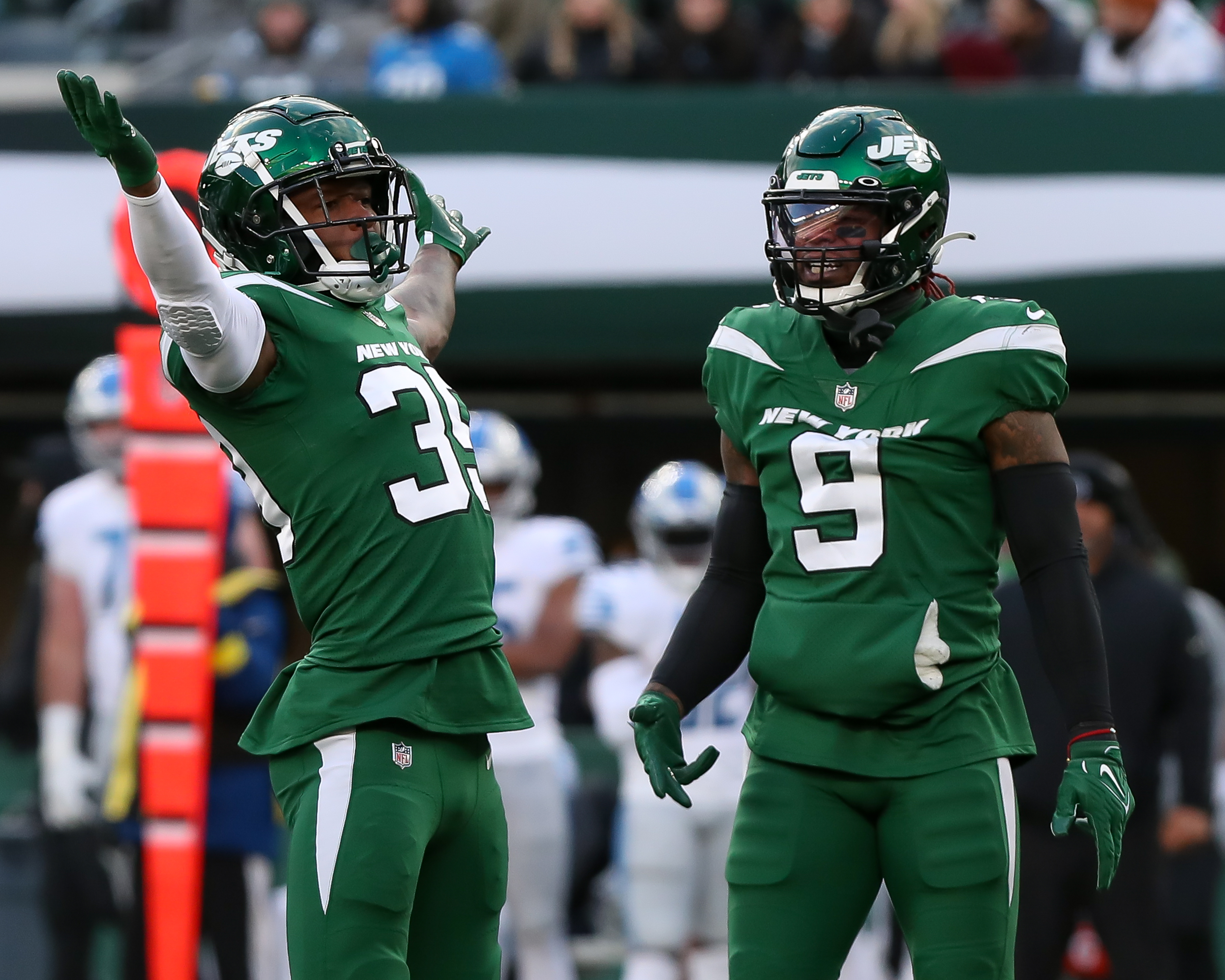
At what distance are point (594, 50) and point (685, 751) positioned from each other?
338 cm

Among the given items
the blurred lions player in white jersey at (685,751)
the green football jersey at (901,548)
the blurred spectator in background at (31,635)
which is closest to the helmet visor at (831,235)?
the green football jersey at (901,548)

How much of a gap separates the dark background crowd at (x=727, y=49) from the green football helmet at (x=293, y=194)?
3.88m

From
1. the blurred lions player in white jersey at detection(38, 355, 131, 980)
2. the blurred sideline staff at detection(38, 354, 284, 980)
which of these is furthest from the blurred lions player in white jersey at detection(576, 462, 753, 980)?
the blurred lions player in white jersey at detection(38, 355, 131, 980)

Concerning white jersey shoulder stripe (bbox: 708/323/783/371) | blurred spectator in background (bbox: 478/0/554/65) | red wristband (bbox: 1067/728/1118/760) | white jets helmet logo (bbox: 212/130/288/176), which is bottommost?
red wristband (bbox: 1067/728/1118/760)

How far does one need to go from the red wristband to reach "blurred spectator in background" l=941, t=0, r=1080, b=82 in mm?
4863

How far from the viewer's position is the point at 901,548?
9.33 feet

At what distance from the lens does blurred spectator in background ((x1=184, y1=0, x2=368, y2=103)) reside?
24.4 feet

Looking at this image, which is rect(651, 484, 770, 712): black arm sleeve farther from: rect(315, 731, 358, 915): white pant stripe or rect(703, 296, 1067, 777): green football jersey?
rect(315, 731, 358, 915): white pant stripe

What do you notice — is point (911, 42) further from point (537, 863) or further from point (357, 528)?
point (357, 528)

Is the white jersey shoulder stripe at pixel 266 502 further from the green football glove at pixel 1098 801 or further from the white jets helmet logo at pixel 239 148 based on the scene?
the green football glove at pixel 1098 801

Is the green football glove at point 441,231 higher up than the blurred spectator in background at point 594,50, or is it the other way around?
the blurred spectator in background at point 594,50

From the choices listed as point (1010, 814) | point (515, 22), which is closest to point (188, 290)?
point (1010, 814)

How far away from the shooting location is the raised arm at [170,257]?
2.52 meters

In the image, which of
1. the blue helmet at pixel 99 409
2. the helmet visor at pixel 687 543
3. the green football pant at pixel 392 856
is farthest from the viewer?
the blue helmet at pixel 99 409
